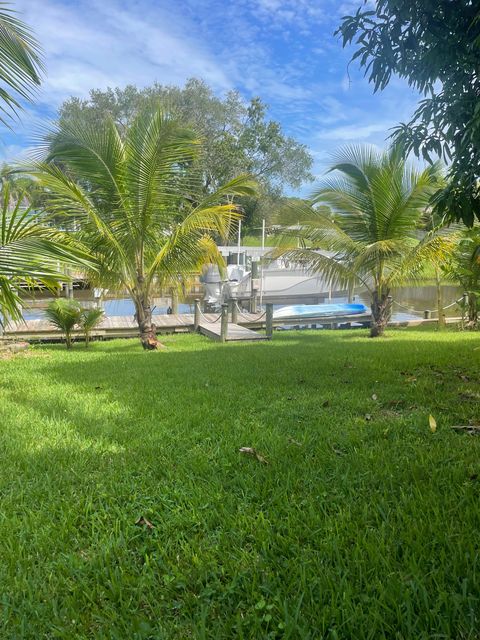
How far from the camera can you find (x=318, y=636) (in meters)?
1.45

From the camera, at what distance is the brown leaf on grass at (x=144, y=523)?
85.3 inches

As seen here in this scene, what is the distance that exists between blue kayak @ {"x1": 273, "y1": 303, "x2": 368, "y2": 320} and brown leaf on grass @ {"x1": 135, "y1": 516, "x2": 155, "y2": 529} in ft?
45.9

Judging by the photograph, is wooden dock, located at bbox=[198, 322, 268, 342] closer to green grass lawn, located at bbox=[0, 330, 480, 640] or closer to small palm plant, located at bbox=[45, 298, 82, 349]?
small palm plant, located at bbox=[45, 298, 82, 349]

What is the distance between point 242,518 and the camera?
2166 mm

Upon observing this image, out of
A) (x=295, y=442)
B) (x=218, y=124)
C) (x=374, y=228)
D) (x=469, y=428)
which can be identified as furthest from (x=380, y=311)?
(x=218, y=124)

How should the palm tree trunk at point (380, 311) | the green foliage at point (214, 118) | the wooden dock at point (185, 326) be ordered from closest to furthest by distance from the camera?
1. the palm tree trunk at point (380, 311)
2. the wooden dock at point (185, 326)
3. the green foliage at point (214, 118)

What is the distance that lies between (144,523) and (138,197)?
7.73 m

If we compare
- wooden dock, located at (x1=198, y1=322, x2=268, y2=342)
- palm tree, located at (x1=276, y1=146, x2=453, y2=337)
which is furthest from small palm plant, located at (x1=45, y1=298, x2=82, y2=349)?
palm tree, located at (x1=276, y1=146, x2=453, y2=337)

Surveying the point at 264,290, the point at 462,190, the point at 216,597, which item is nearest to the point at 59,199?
the point at 462,190

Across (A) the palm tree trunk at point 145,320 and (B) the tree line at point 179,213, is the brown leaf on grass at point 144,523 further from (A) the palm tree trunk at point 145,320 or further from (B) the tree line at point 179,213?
(A) the palm tree trunk at point 145,320

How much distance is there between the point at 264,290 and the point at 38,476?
62.6ft

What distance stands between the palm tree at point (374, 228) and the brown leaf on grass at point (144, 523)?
937 centimetres

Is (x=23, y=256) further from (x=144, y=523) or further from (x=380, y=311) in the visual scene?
(x=380, y=311)

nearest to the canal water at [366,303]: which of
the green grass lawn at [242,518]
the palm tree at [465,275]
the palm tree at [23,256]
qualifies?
the palm tree at [465,275]
